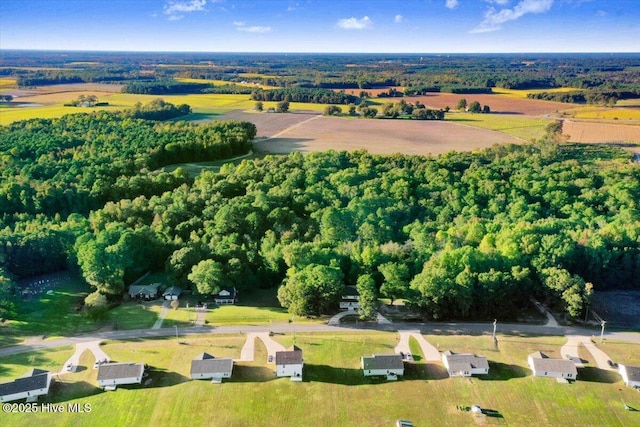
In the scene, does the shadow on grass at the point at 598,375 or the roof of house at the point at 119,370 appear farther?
the shadow on grass at the point at 598,375

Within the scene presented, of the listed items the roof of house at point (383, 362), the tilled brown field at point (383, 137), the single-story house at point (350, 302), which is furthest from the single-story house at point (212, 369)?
the tilled brown field at point (383, 137)

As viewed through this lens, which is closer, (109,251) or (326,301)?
(326,301)

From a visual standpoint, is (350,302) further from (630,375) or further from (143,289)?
(630,375)

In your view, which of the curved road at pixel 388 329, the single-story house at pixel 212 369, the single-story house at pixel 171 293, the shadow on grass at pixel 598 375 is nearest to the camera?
the single-story house at pixel 212 369

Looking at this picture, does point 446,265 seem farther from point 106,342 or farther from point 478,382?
point 106,342

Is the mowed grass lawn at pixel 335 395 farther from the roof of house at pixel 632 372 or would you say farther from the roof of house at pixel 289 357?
the roof of house at pixel 289 357

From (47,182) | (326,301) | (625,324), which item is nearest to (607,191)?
(625,324)
